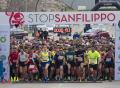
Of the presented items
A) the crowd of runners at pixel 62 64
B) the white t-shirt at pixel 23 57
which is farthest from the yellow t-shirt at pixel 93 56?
the white t-shirt at pixel 23 57

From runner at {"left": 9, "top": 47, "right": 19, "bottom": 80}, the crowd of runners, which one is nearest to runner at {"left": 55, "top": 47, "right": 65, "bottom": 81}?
the crowd of runners

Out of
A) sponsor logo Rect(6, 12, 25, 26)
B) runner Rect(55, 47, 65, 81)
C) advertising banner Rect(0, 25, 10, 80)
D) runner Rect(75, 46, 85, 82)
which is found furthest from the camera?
sponsor logo Rect(6, 12, 25, 26)

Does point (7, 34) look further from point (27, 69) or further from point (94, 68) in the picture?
point (94, 68)

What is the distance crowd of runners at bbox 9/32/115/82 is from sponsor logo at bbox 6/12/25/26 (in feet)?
4.32

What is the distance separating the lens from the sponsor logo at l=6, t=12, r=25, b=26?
26328 mm

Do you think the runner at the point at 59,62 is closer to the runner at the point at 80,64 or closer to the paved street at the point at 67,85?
the runner at the point at 80,64

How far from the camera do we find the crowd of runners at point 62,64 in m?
25.7

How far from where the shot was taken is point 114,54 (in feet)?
85.6

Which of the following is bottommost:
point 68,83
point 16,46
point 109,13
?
point 68,83

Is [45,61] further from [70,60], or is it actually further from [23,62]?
[70,60]

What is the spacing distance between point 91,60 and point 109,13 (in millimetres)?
2595

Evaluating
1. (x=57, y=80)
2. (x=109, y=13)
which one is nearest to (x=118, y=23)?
(x=109, y=13)

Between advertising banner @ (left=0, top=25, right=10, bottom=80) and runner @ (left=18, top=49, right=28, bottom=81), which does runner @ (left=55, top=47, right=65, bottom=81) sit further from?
advertising banner @ (left=0, top=25, right=10, bottom=80)

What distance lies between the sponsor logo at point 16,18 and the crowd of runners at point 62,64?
1316 mm
